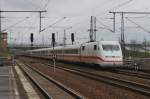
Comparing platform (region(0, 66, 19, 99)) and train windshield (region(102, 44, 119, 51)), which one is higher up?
train windshield (region(102, 44, 119, 51))

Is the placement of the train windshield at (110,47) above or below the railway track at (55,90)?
above

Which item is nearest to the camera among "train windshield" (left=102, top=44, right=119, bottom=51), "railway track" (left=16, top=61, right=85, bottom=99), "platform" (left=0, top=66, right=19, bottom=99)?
"railway track" (left=16, top=61, right=85, bottom=99)

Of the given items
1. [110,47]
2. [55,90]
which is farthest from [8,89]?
[110,47]

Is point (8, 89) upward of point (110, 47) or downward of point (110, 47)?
downward

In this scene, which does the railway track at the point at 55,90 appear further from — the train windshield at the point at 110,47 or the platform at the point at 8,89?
the train windshield at the point at 110,47

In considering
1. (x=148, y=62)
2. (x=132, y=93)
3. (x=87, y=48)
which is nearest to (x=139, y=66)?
(x=148, y=62)

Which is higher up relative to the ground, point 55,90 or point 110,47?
point 110,47

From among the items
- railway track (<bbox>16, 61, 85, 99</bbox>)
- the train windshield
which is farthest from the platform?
the train windshield

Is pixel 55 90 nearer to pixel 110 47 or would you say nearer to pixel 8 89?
pixel 8 89

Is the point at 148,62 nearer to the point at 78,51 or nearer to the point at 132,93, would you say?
the point at 78,51

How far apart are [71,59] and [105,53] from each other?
63.7ft

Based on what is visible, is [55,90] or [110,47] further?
[110,47]

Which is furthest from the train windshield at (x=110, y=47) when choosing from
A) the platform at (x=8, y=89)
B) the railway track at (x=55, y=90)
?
the platform at (x=8, y=89)

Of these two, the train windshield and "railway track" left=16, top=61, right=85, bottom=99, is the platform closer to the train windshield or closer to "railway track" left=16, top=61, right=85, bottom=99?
"railway track" left=16, top=61, right=85, bottom=99
